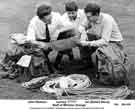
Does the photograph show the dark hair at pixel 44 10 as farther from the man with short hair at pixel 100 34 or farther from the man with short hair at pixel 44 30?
the man with short hair at pixel 100 34

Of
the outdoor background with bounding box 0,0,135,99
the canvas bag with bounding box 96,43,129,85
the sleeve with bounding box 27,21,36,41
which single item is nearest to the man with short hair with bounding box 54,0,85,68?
the sleeve with bounding box 27,21,36,41

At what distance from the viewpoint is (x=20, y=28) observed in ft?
28.3

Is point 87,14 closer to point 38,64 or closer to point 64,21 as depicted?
point 64,21

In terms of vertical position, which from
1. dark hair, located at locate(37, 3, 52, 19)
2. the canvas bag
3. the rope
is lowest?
Answer: the rope

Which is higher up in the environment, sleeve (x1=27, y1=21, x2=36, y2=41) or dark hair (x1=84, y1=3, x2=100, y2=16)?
dark hair (x1=84, y1=3, x2=100, y2=16)

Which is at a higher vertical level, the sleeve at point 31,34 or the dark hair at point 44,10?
the dark hair at point 44,10

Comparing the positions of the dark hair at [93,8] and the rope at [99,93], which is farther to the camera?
the dark hair at [93,8]

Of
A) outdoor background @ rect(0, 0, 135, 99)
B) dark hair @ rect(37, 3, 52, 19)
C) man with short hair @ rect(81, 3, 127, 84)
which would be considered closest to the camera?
man with short hair @ rect(81, 3, 127, 84)

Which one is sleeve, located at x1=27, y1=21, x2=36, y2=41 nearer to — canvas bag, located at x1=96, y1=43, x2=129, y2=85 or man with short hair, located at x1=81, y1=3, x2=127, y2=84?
man with short hair, located at x1=81, y1=3, x2=127, y2=84

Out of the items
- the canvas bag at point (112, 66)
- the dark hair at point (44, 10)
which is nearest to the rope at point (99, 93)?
the canvas bag at point (112, 66)

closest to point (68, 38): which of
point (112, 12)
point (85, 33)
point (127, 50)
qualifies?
point (85, 33)

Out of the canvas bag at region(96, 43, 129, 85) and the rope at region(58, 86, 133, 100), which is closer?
the rope at region(58, 86, 133, 100)

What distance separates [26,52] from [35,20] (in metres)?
0.55

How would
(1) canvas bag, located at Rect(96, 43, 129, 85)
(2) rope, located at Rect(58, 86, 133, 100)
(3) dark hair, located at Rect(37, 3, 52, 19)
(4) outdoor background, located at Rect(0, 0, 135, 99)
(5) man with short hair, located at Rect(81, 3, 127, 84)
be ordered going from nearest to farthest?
(2) rope, located at Rect(58, 86, 133, 100) → (1) canvas bag, located at Rect(96, 43, 129, 85) → (5) man with short hair, located at Rect(81, 3, 127, 84) → (3) dark hair, located at Rect(37, 3, 52, 19) → (4) outdoor background, located at Rect(0, 0, 135, 99)
